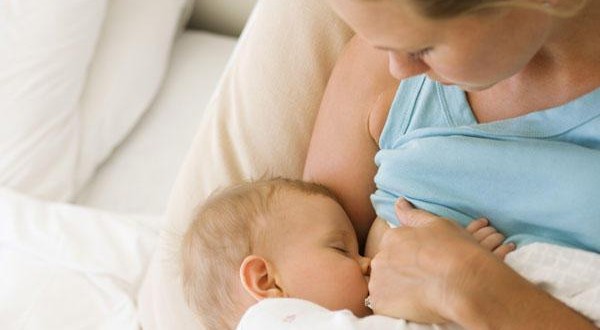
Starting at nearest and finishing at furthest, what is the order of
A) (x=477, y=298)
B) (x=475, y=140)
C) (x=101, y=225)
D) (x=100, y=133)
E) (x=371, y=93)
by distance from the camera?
1. (x=477, y=298)
2. (x=475, y=140)
3. (x=371, y=93)
4. (x=101, y=225)
5. (x=100, y=133)

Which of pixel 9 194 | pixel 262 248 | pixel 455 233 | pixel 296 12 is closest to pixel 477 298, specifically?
pixel 455 233

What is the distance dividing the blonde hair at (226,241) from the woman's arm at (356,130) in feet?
0.12

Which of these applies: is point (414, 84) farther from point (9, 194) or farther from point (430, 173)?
point (9, 194)

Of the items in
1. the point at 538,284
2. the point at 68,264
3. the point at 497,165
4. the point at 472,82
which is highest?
the point at 472,82

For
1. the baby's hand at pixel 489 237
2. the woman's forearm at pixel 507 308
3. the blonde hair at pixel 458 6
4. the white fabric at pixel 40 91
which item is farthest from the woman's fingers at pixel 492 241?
the white fabric at pixel 40 91

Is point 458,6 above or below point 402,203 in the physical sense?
above

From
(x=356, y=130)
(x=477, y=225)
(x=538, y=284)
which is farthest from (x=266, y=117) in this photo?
(x=538, y=284)

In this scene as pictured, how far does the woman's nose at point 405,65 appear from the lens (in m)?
0.87

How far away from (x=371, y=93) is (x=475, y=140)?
0.23 metres

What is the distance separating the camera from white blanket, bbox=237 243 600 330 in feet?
2.96

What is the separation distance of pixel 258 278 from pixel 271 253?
41mm

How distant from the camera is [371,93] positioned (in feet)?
3.98

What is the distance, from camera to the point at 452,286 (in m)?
0.88

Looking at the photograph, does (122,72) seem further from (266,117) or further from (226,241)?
(226,241)
